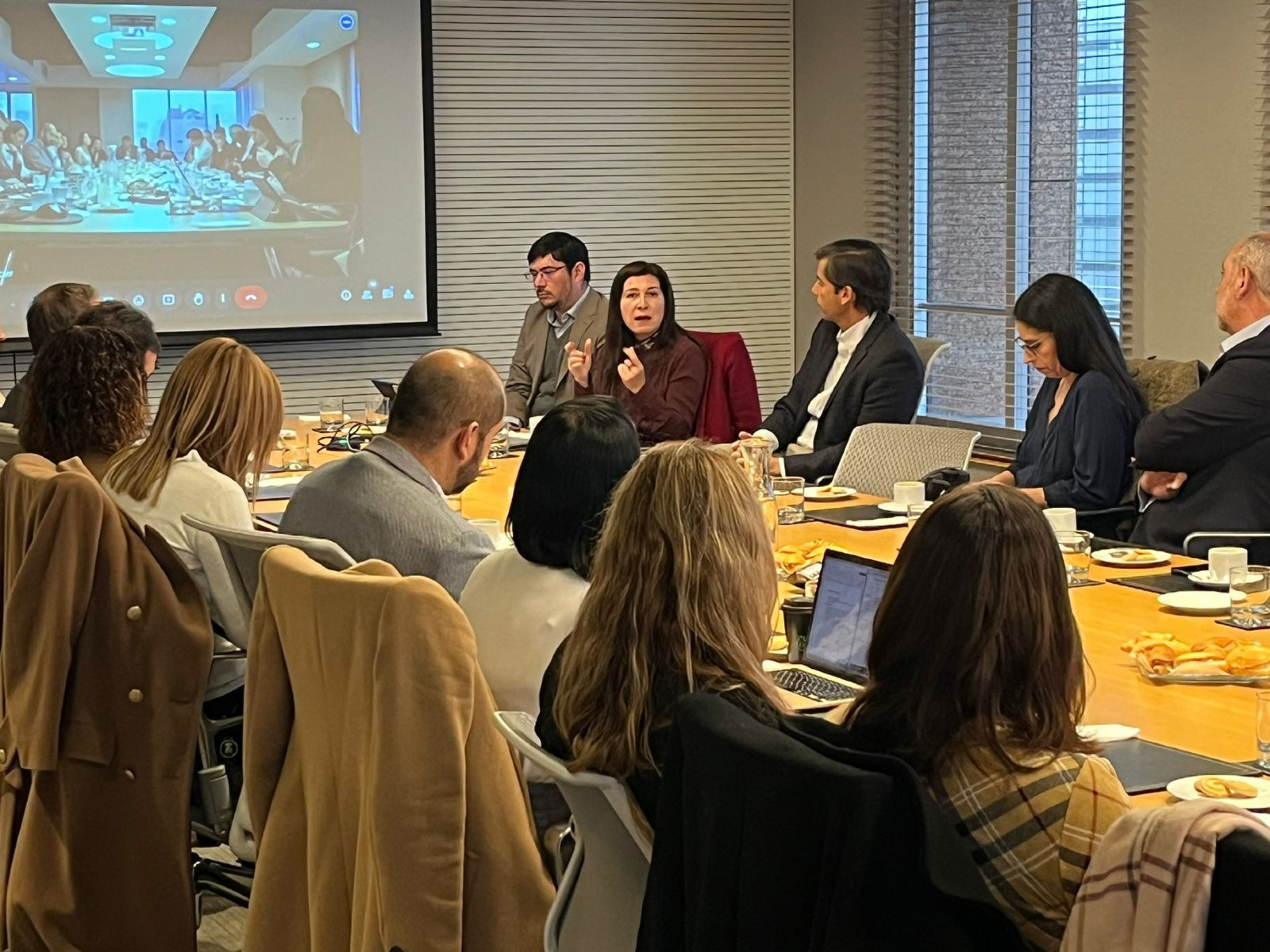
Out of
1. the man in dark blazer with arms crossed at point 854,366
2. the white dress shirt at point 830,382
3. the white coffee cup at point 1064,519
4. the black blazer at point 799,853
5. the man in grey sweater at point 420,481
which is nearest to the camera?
the black blazer at point 799,853

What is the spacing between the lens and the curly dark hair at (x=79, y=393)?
3568 millimetres

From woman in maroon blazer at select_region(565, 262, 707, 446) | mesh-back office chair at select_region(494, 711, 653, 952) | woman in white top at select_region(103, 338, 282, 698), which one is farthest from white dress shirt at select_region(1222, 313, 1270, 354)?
mesh-back office chair at select_region(494, 711, 653, 952)

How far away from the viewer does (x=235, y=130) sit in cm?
773

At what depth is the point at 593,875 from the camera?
6.91 ft

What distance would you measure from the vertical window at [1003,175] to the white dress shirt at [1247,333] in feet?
7.56

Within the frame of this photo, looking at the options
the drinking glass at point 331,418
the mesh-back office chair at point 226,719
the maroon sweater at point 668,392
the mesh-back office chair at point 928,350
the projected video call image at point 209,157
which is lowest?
the mesh-back office chair at point 226,719

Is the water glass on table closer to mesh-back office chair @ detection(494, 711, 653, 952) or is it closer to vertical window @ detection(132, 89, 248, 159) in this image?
vertical window @ detection(132, 89, 248, 159)

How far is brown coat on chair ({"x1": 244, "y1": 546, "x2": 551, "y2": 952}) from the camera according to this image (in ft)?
7.39

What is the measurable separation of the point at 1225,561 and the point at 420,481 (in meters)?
1.63

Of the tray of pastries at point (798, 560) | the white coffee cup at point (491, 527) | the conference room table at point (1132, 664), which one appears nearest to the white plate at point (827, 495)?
the conference room table at point (1132, 664)

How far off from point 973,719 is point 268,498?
11.0 ft

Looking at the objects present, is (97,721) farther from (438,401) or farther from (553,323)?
(553,323)

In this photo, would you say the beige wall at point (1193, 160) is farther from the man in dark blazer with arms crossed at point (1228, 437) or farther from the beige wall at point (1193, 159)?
the man in dark blazer with arms crossed at point (1228, 437)

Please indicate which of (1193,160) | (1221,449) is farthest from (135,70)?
(1221,449)
